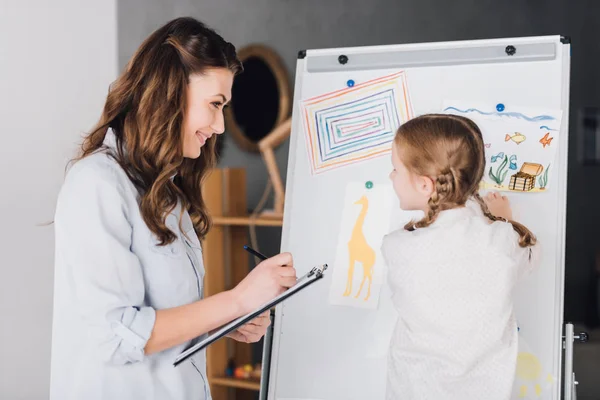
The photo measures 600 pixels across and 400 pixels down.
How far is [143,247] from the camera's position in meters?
1.26

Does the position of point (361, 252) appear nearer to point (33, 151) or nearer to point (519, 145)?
point (519, 145)

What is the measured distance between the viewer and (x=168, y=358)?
4.27ft

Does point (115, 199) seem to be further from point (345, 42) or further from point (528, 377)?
point (345, 42)

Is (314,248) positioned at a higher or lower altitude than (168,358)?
higher

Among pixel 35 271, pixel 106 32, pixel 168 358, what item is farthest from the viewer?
pixel 106 32

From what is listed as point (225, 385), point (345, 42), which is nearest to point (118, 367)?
point (225, 385)

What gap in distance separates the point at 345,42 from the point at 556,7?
968mm

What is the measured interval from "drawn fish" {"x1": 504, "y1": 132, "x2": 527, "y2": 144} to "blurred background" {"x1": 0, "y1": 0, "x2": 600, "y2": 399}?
156cm

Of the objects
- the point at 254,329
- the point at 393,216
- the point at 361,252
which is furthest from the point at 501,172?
the point at 254,329

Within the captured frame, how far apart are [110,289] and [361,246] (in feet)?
2.37

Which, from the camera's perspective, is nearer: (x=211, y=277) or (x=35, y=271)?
(x=35, y=271)

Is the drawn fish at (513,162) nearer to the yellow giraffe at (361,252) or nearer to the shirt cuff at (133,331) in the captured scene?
the yellow giraffe at (361,252)

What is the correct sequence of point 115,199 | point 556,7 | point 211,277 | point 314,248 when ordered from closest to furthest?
point 115,199
point 314,248
point 211,277
point 556,7

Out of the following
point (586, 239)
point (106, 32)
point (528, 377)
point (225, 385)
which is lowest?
point (225, 385)
